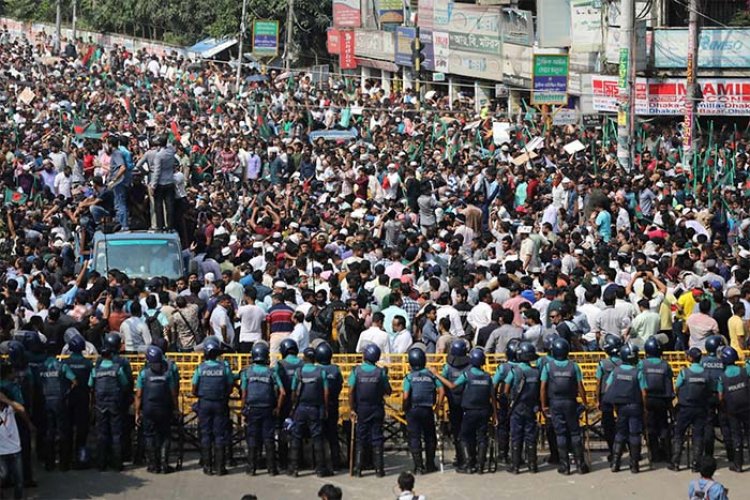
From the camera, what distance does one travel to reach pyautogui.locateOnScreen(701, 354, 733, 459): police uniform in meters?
16.6

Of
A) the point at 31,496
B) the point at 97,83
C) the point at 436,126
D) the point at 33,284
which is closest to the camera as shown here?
the point at 31,496

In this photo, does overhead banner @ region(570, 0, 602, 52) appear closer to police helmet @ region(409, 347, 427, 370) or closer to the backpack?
the backpack

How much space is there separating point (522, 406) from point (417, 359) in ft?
3.92

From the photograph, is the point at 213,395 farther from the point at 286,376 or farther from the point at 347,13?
the point at 347,13

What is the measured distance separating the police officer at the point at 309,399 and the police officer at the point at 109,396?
167 centimetres

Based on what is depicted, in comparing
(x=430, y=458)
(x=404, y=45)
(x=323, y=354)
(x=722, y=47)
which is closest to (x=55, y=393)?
(x=323, y=354)

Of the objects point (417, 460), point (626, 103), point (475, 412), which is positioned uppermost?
point (626, 103)

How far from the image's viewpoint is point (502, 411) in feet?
55.0

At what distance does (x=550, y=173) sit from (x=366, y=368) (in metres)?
14.6

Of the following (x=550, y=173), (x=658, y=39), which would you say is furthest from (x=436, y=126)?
Result: (x=550, y=173)

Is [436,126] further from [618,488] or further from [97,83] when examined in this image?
[618,488]

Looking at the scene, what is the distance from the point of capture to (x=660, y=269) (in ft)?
67.9

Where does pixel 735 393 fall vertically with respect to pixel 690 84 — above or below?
below

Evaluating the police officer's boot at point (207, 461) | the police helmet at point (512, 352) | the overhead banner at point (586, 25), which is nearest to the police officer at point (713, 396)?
the police helmet at point (512, 352)
